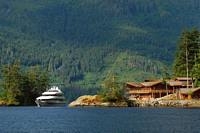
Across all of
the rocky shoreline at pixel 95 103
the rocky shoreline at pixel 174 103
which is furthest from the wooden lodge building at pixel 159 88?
the rocky shoreline at pixel 174 103

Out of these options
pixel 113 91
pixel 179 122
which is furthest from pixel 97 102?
pixel 179 122

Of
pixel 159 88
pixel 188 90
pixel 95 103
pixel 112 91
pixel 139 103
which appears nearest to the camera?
pixel 188 90

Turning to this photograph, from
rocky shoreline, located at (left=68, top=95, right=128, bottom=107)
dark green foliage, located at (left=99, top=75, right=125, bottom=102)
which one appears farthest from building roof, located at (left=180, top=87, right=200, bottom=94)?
dark green foliage, located at (left=99, top=75, right=125, bottom=102)

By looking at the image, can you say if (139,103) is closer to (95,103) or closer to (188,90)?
(95,103)

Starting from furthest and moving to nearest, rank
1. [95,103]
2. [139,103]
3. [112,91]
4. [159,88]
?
1. [159,88]
2. [95,103]
3. [139,103]
4. [112,91]

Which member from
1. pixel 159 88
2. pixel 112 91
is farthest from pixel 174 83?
pixel 112 91

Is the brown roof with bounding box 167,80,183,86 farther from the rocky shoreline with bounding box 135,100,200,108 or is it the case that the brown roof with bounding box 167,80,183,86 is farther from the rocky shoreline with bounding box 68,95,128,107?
the rocky shoreline with bounding box 68,95,128,107

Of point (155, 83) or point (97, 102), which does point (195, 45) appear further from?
point (97, 102)

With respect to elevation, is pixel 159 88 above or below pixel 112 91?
below

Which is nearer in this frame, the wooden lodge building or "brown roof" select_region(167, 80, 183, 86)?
"brown roof" select_region(167, 80, 183, 86)

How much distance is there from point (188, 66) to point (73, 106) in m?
38.7

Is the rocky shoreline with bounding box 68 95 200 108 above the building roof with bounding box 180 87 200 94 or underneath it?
underneath

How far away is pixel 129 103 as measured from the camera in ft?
580

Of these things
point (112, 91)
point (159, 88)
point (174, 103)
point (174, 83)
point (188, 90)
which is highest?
point (174, 83)
